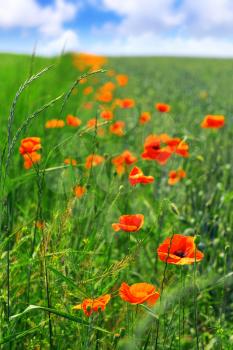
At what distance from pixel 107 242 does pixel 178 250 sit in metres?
0.98

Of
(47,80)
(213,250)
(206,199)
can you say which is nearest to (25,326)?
(213,250)

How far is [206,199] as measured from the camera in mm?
2947

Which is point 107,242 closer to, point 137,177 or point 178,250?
point 137,177

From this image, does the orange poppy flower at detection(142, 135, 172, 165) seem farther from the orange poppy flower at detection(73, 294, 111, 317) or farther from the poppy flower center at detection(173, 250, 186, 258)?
the orange poppy flower at detection(73, 294, 111, 317)

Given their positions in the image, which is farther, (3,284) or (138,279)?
(138,279)

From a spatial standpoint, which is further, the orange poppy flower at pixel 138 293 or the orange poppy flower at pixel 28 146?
the orange poppy flower at pixel 28 146

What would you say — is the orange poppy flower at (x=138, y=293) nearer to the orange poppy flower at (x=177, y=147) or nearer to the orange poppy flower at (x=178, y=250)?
the orange poppy flower at (x=178, y=250)

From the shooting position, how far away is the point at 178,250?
1.54 m

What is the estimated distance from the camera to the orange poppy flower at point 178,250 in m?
1.43

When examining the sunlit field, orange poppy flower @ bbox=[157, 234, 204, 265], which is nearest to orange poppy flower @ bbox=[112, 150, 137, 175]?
the sunlit field

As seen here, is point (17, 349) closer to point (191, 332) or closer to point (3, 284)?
point (3, 284)

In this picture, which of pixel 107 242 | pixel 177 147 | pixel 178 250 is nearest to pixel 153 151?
pixel 177 147

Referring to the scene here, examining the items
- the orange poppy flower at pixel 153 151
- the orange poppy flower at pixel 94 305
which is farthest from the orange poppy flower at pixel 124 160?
the orange poppy flower at pixel 94 305

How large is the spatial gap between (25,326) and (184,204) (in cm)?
143
